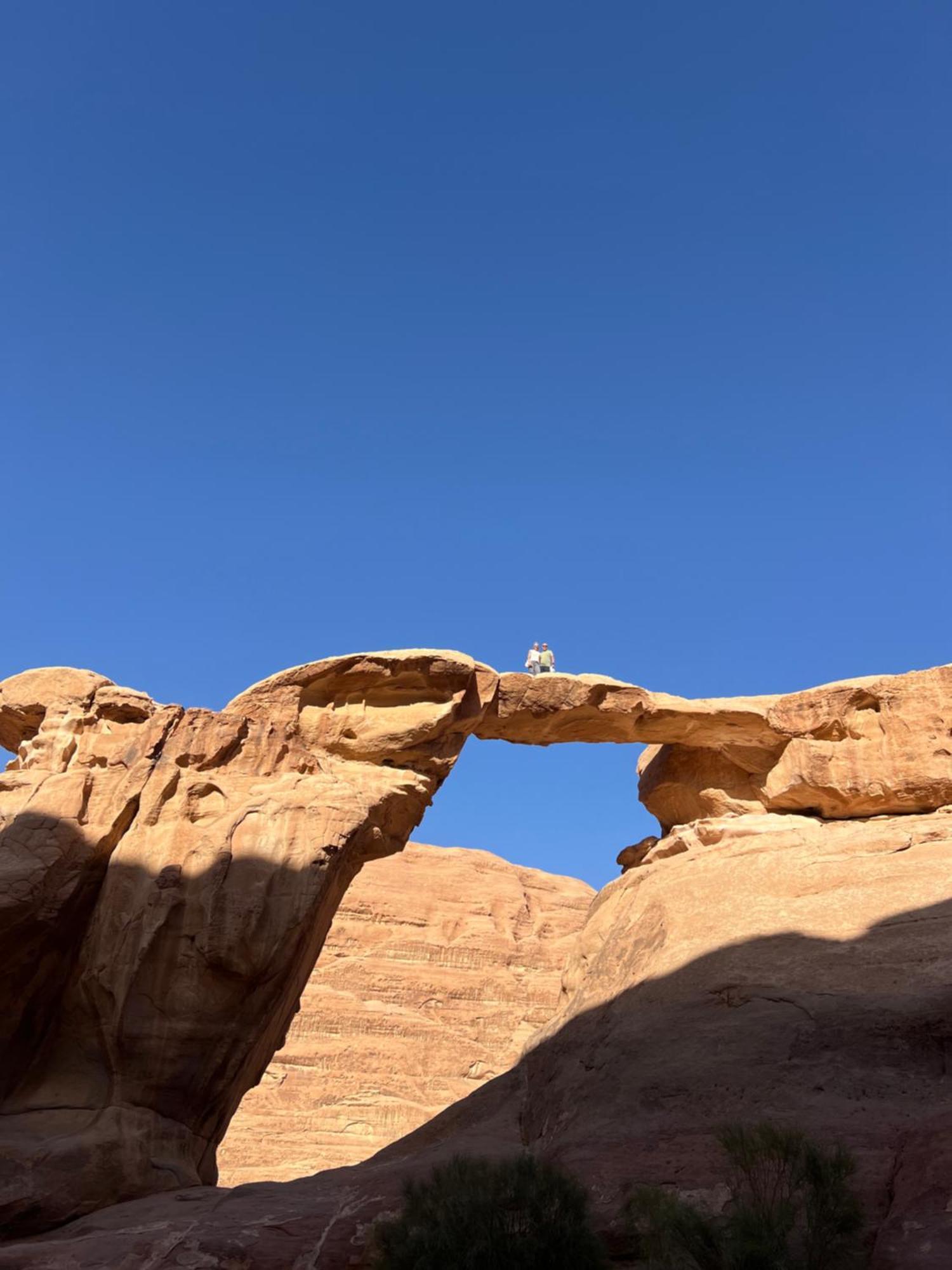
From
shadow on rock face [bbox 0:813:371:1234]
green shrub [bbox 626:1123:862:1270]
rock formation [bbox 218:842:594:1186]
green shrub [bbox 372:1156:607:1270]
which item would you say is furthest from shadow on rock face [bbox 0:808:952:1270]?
rock formation [bbox 218:842:594:1186]

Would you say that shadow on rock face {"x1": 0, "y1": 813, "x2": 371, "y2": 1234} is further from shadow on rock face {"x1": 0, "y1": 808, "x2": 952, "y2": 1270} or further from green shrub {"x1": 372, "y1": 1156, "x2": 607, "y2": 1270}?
green shrub {"x1": 372, "y1": 1156, "x2": 607, "y2": 1270}

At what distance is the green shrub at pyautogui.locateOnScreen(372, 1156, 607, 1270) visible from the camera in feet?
28.5

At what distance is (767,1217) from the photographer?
8227mm

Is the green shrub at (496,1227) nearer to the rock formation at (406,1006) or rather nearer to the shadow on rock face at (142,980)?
the shadow on rock face at (142,980)

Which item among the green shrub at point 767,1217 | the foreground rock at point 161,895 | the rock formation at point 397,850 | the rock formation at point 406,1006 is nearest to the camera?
the green shrub at point 767,1217

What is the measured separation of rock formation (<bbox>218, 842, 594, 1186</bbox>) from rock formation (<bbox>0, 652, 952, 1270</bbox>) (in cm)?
2318

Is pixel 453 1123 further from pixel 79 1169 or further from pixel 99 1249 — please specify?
pixel 99 1249

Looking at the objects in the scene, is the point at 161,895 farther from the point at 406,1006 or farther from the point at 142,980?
the point at 406,1006

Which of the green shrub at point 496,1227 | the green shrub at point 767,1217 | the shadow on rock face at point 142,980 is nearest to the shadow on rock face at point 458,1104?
the shadow on rock face at point 142,980

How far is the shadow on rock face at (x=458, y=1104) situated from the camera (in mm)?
9867

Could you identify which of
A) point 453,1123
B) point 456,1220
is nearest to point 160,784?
point 453,1123

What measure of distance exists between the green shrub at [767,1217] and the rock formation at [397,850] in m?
0.41

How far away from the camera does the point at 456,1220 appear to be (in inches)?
352

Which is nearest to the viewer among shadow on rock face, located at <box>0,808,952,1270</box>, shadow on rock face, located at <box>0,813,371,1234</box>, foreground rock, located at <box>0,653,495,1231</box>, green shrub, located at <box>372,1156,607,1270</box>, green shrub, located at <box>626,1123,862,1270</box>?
green shrub, located at <box>626,1123,862,1270</box>
